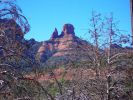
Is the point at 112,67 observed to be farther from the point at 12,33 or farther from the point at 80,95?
the point at 12,33

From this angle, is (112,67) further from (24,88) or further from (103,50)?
(24,88)

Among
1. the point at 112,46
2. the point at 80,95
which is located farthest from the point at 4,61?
the point at 112,46

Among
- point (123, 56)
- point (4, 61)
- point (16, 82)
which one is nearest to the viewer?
point (16, 82)

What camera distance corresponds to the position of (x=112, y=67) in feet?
72.2

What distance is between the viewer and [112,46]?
23.3m

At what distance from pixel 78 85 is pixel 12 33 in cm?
1301

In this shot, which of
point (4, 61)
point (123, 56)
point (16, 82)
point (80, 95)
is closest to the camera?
point (16, 82)

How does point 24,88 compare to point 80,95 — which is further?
point 80,95

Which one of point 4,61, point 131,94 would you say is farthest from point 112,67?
point 4,61

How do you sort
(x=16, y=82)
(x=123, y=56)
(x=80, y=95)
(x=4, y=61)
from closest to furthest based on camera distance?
(x=16, y=82) → (x=4, y=61) → (x=80, y=95) → (x=123, y=56)

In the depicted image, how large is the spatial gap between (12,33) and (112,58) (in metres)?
13.5

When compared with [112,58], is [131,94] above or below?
below

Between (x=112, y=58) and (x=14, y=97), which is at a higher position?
(x=112, y=58)

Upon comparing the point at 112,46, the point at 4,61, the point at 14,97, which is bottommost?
the point at 14,97
